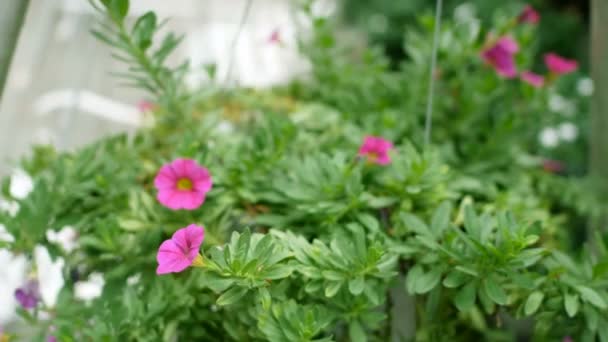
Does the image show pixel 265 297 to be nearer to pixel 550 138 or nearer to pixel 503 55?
pixel 503 55

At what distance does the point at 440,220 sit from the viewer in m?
0.87

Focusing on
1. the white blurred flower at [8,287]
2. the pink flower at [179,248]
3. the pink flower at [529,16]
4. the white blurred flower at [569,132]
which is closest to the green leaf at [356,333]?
the pink flower at [179,248]

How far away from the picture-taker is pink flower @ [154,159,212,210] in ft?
2.85

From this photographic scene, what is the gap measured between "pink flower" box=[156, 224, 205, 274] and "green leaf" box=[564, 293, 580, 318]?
1.50ft

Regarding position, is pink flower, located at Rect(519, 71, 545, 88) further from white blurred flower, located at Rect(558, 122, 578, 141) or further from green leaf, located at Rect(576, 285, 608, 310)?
white blurred flower, located at Rect(558, 122, 578, 141)

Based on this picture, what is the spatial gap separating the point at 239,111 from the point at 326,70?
9.7 inches

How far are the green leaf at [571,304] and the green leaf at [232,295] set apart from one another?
40 cm

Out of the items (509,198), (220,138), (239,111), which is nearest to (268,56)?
(239,111)

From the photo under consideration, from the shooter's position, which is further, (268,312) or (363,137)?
(363,137)

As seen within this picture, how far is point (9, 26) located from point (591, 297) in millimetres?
801

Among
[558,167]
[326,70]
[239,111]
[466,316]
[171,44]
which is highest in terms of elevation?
[171,44]

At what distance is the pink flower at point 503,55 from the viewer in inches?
48.8

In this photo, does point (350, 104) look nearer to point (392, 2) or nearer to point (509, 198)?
point (509, 198)

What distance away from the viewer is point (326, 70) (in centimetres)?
142
